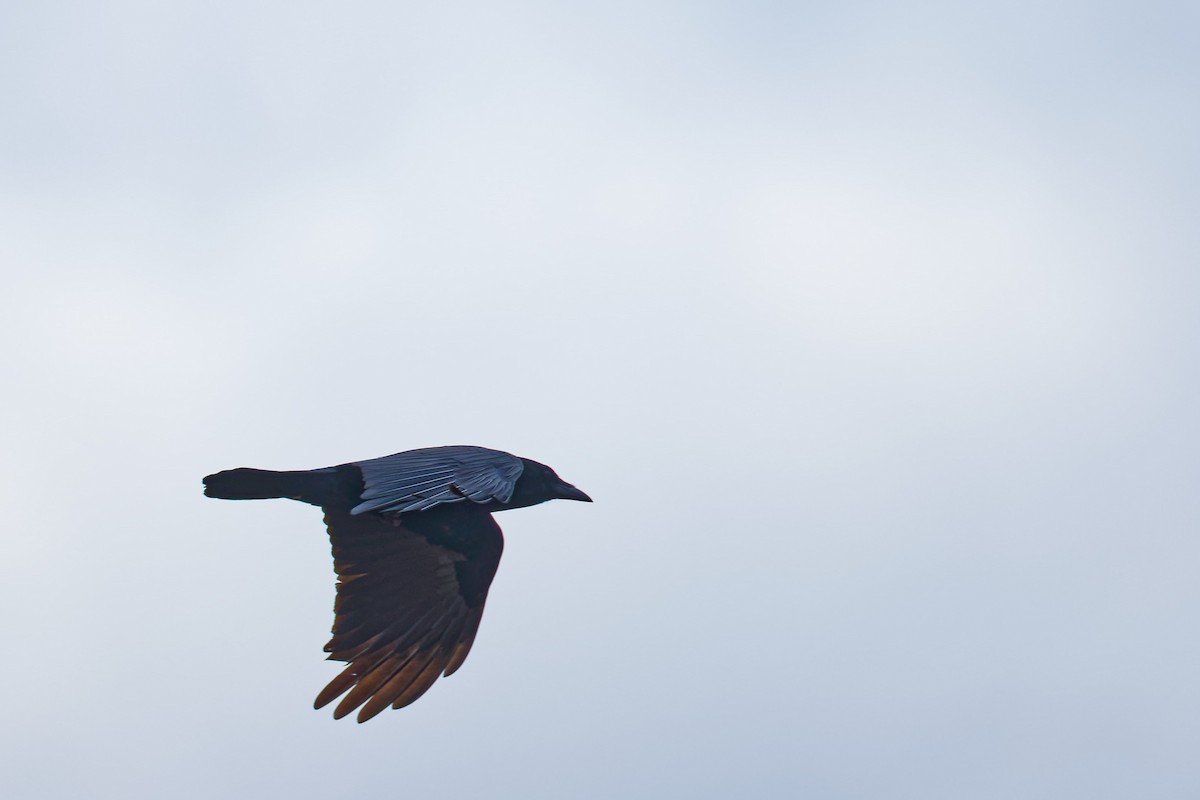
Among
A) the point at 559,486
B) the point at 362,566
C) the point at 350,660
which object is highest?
the point at 559,486

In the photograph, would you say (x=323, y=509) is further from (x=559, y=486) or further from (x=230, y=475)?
(x=559, y=486)

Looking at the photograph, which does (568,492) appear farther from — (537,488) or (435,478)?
(435,478)

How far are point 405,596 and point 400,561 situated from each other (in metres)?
0.33

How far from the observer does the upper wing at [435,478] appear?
1161 centimetres

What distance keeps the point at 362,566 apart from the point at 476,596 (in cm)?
99

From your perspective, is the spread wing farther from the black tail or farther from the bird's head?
the bird's head

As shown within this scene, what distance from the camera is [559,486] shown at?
576 inches

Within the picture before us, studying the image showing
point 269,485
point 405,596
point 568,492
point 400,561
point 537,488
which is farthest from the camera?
point 568,492

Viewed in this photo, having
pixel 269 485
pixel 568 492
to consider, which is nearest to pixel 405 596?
pixel 269 485

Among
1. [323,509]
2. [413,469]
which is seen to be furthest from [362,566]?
[413,469]

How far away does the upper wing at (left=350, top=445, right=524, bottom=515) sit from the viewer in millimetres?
11609

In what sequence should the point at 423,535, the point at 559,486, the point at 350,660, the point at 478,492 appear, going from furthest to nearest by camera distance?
1. the point at 559,486
2. the point at 423,535
3. the point at 350,660
4. the point at 478,492

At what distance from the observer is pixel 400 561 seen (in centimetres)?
1334

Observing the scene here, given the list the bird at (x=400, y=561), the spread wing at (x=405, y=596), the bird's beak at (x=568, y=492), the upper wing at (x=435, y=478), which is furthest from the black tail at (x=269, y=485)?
the bird's beak at (x=568, y=492)
